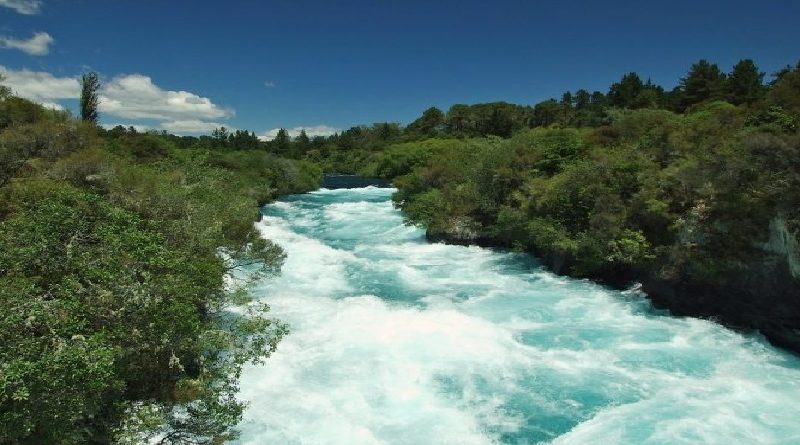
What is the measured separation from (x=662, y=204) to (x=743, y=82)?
3711 centimetres

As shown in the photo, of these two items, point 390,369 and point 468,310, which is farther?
point 468,310

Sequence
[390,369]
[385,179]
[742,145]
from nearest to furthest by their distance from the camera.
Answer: [390,369], [742,145], [385,179]

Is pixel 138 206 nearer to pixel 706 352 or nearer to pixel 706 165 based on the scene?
pixel 706 352

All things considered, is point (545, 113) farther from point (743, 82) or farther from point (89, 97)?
point (89, 97)

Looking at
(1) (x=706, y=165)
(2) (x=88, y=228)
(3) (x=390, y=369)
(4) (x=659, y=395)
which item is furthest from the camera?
(1) (x=706, y=165)

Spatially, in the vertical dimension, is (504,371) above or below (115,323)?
below

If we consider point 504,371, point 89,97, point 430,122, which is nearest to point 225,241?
point 504,371

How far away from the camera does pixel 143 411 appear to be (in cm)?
852

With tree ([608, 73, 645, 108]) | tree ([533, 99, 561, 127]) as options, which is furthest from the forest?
tree ([533, 99, 561, 127])

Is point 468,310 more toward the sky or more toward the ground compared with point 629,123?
more toward the ground

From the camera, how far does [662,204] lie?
20.2m

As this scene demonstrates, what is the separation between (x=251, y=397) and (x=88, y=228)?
560 cm

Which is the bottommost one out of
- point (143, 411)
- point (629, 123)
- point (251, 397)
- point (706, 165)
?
point (251, 397)

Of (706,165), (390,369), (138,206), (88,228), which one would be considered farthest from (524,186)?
(88,228)
